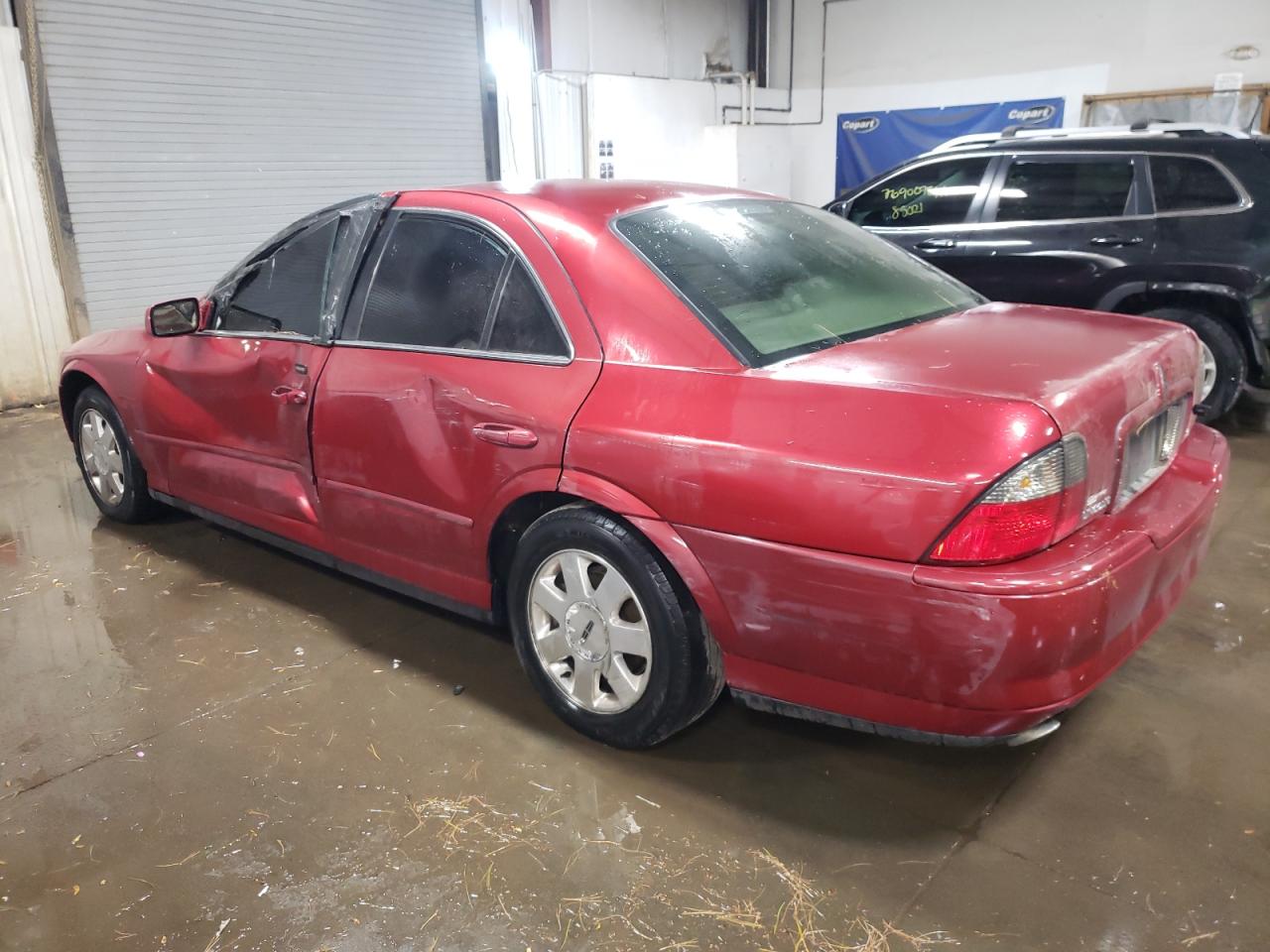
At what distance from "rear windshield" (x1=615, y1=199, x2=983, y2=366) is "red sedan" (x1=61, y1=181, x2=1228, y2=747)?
12mm

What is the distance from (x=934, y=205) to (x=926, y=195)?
0.32ft

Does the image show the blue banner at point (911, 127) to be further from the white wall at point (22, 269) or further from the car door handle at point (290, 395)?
the car door handle at point (290, 395)

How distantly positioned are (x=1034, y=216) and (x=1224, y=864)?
4.69 m

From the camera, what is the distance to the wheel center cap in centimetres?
252

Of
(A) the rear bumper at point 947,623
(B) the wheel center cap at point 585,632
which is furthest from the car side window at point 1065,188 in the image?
(B) the wheel center cap at point 585,632

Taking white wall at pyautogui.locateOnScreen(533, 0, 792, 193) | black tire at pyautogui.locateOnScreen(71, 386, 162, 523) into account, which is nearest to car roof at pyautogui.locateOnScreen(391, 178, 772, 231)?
black tire at pyautogui.locateOnScreen(71, 386, 162, 523)

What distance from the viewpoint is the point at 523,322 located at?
2656 mm

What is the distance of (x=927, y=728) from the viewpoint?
6.87ft

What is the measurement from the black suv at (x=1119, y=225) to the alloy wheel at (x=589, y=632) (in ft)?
14.7

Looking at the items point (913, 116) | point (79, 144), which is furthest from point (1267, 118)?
point (79, 144)

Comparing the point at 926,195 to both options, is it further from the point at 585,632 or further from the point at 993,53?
the point at 993,53

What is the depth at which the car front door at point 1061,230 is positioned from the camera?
5.63 metres

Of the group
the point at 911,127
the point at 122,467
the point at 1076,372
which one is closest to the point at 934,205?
the point at 1076,372

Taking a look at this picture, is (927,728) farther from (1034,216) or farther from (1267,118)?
(1267,118)
